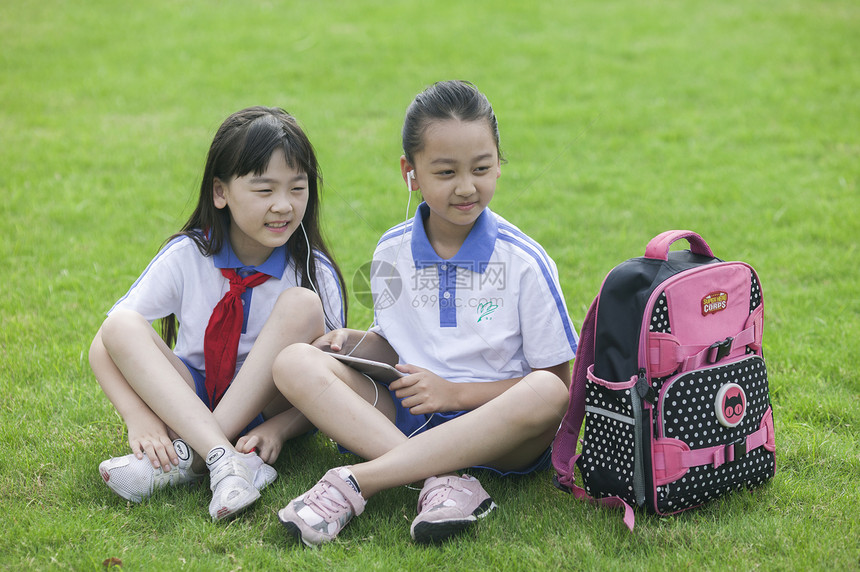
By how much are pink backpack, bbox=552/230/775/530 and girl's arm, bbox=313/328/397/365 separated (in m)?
0.73

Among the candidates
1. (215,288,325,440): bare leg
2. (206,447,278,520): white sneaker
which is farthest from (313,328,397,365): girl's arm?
(206,447,278,520): white sneaker

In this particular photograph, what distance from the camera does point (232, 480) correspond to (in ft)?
8.05

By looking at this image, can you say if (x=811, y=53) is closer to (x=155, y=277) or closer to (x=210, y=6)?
(x=210, y=6)

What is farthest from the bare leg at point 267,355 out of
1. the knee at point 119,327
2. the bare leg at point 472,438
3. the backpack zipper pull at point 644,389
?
the backpack zipper pull at point 644,389

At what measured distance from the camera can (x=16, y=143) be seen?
5840mm

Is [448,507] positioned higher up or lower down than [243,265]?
lower down

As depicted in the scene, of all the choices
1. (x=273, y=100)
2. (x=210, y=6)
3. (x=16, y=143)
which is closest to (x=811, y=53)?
(x=273, y=100)

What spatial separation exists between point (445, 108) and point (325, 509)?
123cm

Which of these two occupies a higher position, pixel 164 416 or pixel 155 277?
pixel 155 277

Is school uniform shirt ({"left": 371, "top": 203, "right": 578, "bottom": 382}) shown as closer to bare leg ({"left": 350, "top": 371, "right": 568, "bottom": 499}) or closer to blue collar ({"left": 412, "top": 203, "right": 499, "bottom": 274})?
blue collar ({"left": 412, "top": 203, "right": 499, "bottom": 274})

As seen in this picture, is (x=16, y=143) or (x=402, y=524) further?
(x=16, y=143)

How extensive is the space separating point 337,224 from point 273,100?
7.60ft

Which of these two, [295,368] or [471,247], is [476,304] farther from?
[295,368]

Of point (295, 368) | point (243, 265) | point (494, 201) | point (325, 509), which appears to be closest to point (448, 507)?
point (325, 509)
